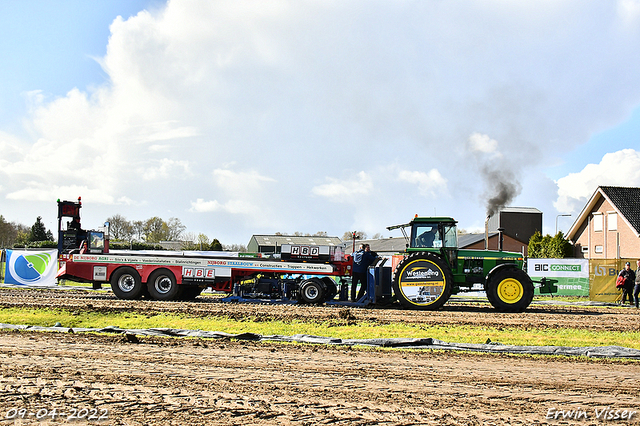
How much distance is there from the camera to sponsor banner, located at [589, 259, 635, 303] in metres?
21.8

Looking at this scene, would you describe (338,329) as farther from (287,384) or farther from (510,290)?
(510,290)

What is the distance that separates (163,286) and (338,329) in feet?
26.1

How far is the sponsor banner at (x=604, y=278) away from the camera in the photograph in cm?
2180

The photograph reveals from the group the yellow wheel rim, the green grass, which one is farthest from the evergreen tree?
the green grass

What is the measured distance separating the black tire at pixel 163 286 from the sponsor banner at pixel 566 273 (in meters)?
15.5

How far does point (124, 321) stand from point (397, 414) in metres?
8.03

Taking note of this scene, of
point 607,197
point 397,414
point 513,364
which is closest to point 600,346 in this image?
point 513,364

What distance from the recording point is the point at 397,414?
202 inches

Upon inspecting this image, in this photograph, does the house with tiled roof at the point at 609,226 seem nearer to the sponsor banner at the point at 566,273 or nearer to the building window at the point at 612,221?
the building window at the point at 612,221

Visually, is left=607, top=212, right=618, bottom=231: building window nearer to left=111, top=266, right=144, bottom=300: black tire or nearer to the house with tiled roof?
the house with tiled roof

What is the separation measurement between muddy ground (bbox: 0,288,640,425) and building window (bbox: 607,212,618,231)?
32.6 m

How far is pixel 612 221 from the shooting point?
36531 mm

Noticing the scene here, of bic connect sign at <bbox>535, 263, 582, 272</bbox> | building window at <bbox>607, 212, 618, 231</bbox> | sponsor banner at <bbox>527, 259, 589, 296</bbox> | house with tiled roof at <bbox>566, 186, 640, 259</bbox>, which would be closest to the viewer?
sponsor banner at <bbox>527, 259, 589, 296</bbox>

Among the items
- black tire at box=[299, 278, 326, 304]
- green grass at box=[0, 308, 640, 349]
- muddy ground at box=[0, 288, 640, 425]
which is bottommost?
green grass at box=[0, 308, 640, 349]
